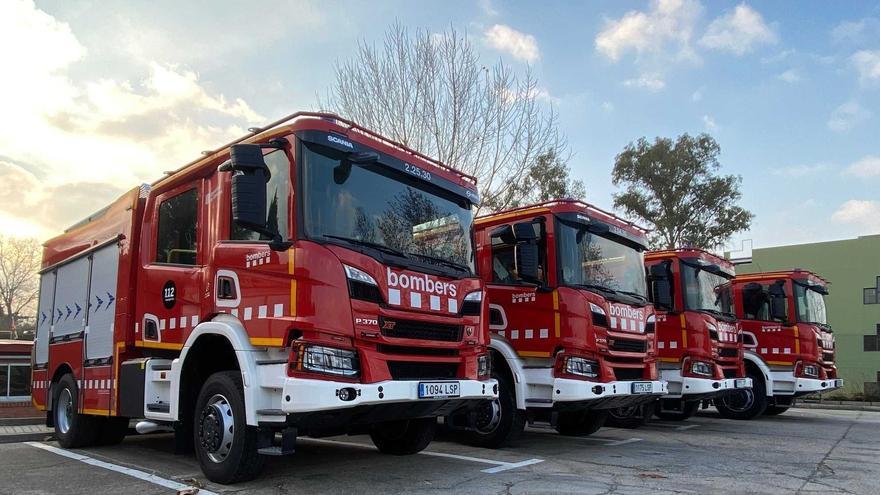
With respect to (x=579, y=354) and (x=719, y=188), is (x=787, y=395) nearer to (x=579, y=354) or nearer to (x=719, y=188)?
(x=579, y=354)

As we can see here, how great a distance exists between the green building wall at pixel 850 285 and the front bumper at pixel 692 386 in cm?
2623

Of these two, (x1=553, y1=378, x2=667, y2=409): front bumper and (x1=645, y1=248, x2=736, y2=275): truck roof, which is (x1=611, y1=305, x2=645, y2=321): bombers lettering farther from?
(x1=645, y1=248, x2=736, y2=275): truck roof

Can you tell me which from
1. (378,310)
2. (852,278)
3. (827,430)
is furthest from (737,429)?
(852,278)

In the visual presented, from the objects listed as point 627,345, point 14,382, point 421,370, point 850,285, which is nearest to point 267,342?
point 421,370

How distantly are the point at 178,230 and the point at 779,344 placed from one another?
11334mm

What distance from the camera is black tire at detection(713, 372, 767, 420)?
12789mm

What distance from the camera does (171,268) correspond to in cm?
668

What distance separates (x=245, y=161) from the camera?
5031 mm

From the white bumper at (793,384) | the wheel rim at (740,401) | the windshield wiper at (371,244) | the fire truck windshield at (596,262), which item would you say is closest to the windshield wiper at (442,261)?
the windshield wiper at (371,244)

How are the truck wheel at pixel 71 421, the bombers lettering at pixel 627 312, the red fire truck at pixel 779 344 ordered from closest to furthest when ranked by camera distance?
the bombers lettering at pixel 627 312
the truck wheel at pixel 71 421
the red fire truck at pixel 779 344

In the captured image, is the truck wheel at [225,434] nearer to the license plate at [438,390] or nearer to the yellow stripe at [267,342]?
the yellow stripe at [267,342]

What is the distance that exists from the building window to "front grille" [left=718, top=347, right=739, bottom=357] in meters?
13.9

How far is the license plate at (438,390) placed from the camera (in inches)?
210

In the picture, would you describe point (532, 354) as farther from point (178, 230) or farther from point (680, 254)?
point (680, 254)
